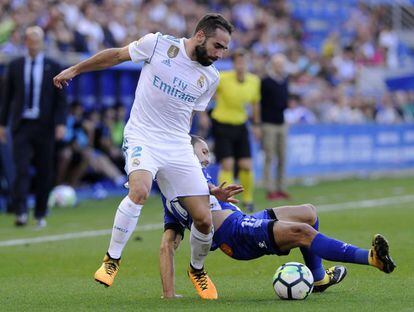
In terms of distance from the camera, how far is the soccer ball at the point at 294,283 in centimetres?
802

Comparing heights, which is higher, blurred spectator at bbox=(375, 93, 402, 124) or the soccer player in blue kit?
blurred spectator at bbox=(375, 93, 402, 124)

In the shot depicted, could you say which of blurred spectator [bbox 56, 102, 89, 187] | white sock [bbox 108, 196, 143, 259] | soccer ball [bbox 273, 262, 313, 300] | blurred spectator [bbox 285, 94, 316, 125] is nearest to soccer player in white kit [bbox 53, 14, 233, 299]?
white sock [bbox 108, 196, 143, 259]

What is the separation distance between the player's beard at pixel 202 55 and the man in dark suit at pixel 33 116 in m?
6.41

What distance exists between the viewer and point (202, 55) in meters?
8.52

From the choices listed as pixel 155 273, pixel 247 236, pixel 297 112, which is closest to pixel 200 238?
pixel 247 236

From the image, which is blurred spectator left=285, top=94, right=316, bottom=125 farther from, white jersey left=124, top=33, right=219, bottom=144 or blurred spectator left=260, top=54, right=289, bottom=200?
white jersey left=124, top=33, right=219, bottom=144

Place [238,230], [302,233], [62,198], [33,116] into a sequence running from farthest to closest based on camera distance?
[62,198] < [33,116] < [238,230] < [302,233]

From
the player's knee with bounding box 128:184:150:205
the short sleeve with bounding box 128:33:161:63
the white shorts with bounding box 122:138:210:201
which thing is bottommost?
the player's knee with bounding box 128:184:150:205

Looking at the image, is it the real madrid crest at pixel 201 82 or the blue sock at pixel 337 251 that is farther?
the real madrid crest at pixel 201 82

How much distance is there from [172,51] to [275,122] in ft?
36.1

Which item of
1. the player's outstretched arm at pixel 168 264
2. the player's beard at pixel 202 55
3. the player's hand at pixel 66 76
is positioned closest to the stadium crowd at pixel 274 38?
the player's hand at pixel 66 76

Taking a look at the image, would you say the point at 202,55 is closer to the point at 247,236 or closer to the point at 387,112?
the point at 247,236

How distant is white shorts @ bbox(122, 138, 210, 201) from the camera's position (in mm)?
8375

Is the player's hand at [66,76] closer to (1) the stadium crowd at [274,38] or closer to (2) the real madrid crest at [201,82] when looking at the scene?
(2) the real madrid crest at [201,82]
